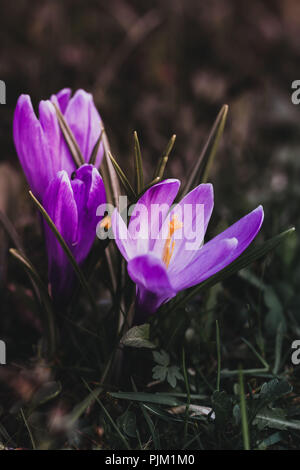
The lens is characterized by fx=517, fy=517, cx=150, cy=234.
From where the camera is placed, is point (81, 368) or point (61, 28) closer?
point (81, 368)

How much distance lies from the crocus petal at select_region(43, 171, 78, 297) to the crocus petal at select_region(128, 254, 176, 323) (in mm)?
133

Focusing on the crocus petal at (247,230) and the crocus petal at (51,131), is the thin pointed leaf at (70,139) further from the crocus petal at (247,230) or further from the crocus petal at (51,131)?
the crocus petal at (247,230)

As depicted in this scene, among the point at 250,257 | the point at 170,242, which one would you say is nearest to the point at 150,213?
the point at 170,242

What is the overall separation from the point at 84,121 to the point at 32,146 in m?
0.13

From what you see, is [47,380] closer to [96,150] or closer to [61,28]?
[96,150]

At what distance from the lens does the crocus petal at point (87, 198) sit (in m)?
0.73

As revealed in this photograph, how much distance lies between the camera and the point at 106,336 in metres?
0.88

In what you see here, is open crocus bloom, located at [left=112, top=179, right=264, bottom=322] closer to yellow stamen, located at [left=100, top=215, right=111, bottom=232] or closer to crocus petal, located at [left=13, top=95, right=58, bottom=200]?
yellow stamen, located at [left=100, top=215, right=111, bottom=232]

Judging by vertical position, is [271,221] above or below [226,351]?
above

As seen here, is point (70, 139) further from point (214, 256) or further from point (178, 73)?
point (178, 73)

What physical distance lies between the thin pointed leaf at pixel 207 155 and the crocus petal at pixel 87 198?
210 millimetres

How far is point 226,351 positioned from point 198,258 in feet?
1.16

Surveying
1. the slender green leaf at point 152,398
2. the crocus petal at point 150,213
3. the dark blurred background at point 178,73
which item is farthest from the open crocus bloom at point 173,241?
the dark blurred background at point 178,73

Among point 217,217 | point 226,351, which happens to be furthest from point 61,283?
point 217,217
